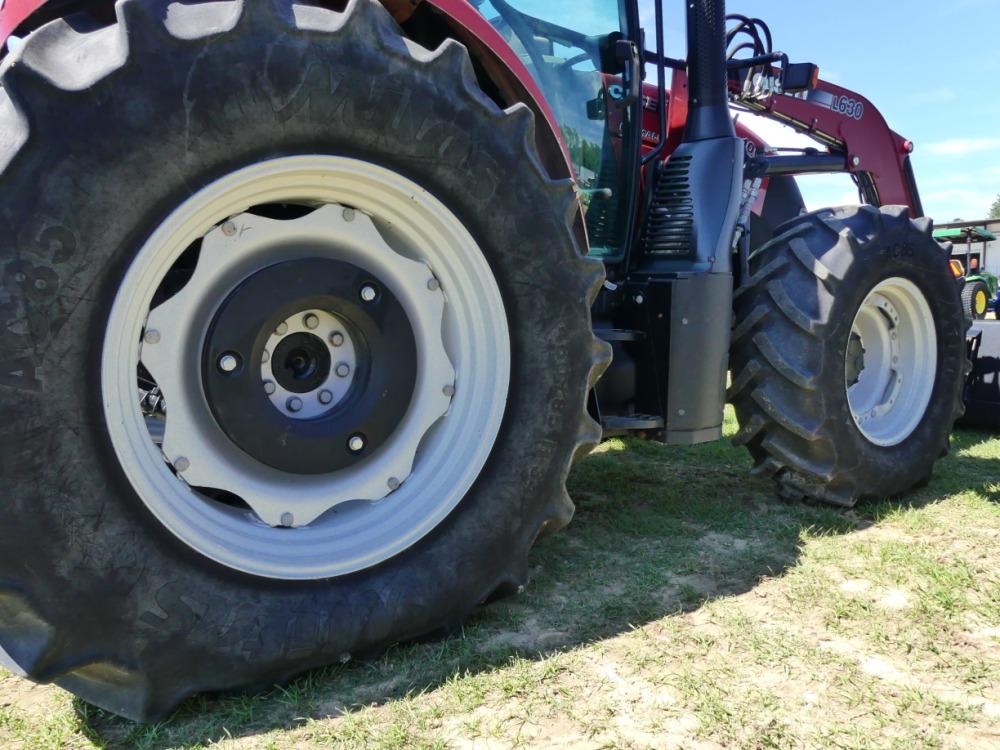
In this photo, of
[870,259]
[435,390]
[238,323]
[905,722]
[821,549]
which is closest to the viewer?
[905,722]

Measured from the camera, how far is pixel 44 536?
58.1 inches

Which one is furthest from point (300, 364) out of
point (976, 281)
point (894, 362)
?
point (976, 281)

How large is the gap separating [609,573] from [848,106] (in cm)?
342

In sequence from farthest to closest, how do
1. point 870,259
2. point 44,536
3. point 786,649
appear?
point 870,259, point 786,649, point 44,536

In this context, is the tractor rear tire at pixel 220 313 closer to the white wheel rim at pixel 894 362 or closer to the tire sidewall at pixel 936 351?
the tire sidewall at pixel 936 351

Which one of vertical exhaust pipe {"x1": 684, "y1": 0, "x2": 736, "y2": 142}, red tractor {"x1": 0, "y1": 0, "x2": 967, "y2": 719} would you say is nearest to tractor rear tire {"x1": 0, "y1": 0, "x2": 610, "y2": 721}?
red tractor {"x1": 0, "y1": 0, "x2": 967, "y2": 719}

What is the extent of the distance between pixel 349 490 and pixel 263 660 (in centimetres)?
42

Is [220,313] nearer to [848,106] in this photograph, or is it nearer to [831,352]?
[831,352]

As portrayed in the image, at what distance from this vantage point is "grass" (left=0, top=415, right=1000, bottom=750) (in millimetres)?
1575

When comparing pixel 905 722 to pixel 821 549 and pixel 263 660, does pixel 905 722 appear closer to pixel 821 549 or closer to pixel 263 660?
pixel 821 549

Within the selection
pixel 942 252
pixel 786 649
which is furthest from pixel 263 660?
pixel 942 252

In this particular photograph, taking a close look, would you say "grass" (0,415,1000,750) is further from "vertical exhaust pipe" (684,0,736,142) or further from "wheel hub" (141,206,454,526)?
"vertical exhaust pipe" (684,0,736,142)

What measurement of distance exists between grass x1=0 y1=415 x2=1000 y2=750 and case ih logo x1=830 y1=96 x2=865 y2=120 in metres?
2.64

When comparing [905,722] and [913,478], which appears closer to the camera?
[905,722]
